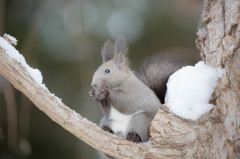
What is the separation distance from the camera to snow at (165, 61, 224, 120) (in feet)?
4.41

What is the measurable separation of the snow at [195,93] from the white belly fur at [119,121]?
1.20ft

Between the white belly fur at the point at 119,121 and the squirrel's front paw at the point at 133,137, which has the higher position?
the white belly fur at the point at 119,121

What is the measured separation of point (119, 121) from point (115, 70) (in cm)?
27

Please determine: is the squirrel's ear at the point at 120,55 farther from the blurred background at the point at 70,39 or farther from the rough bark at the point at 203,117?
the blurred background at the point at 70,39

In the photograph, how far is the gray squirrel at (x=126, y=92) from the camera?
1.69 meters

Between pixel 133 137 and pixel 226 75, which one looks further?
pixel 133 137

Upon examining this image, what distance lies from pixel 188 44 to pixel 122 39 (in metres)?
1.36

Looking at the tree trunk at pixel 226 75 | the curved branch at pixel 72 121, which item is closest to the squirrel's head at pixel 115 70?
the curved branch at pixel 72 121

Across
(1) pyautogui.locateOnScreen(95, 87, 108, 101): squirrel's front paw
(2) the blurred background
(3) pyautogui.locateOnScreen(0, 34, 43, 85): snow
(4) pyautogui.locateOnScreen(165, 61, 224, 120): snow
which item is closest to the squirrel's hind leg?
(1) pyautogui.locateOnScreen(95, 87, 108, 101): squirrel's front paw

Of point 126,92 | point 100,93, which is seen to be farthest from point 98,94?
point 126,92

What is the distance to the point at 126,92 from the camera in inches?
70.2

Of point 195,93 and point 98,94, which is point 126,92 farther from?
point 195,93

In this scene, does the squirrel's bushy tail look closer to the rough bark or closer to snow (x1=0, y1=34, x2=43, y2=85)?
the rough bark

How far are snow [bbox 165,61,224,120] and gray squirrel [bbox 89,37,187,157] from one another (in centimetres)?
31
